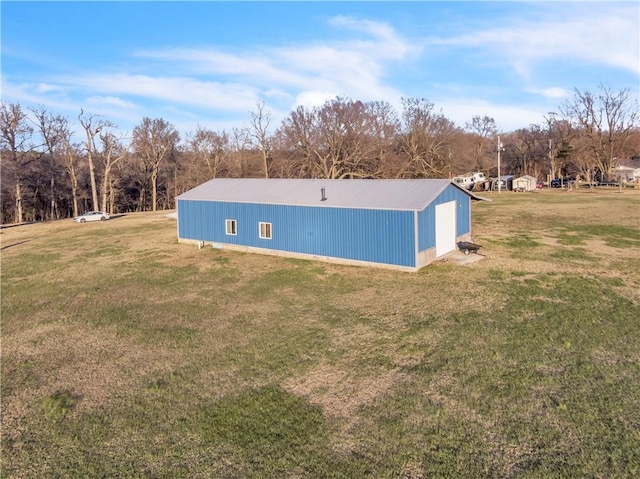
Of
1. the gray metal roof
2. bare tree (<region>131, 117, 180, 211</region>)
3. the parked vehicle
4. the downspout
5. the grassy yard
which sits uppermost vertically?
bare tree (<region>131, 117, 180, 211</region>)

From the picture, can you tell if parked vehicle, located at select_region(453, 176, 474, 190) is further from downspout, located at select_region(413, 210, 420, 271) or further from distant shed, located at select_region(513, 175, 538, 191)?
downspout, located at select_region(413, 210, 420, 271)

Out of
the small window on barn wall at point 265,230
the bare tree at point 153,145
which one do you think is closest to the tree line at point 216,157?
the bare tree at point 153,145

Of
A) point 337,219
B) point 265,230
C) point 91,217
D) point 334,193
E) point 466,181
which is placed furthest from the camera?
point 466,181

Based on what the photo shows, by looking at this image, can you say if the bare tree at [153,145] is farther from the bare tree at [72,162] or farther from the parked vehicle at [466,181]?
the parked vehicle at [466,181]

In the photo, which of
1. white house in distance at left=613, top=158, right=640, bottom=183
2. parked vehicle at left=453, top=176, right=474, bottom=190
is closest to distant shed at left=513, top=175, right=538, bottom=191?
parked vehicle at left=453, top=176, right=474, bottom=190

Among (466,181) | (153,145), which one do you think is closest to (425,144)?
(466,181)

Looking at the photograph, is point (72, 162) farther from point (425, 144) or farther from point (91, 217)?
point (425, 144)
